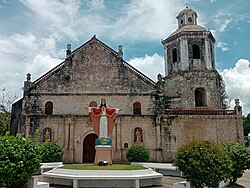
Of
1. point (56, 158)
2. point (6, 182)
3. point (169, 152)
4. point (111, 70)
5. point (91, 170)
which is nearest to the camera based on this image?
point (6, 182)

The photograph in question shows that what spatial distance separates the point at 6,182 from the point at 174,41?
2043 cm

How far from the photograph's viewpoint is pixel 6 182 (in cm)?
850

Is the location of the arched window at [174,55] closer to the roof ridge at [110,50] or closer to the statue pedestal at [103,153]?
the roof ridge at [110,50]

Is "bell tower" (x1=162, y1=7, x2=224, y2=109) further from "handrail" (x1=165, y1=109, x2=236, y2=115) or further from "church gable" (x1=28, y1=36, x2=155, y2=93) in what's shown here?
"church gable" (x1=28, y1=36, x2=155, y2=93)

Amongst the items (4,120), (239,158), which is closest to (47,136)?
(4,120)

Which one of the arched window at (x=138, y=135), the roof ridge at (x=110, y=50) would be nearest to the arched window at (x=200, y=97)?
the roof ridge at (x=110, y=50)

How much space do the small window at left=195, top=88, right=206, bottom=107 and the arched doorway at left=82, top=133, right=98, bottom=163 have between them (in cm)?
989

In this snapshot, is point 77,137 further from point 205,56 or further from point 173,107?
point 205,56

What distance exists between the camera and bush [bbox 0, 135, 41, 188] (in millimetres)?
8414

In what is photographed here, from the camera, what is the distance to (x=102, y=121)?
15.2 m

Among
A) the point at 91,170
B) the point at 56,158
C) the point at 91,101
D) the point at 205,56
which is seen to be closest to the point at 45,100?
the point at 91,101

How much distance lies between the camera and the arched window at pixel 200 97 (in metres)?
24.5

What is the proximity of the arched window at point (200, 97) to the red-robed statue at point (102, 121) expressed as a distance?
11905 mm

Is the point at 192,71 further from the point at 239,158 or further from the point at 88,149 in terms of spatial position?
the point at 239,158
